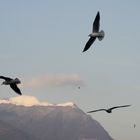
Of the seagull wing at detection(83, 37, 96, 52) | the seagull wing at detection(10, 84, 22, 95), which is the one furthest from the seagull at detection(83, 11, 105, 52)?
the seagull wing at detection(10, 84, 22, 95)

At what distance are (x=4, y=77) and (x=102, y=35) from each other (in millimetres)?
11766

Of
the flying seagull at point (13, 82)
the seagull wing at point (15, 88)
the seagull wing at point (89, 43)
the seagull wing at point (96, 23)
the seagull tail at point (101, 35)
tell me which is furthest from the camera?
the seagull wing at point (96, 23)

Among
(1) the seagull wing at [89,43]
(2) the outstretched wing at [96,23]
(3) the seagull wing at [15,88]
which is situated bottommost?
(3) the seagull wing at [15,88]

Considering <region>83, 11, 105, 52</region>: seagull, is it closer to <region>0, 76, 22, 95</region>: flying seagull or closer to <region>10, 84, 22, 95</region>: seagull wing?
<region>0, 76, 22, 95</region>: flying seagull

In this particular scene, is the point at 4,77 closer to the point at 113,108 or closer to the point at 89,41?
the point at 89,41

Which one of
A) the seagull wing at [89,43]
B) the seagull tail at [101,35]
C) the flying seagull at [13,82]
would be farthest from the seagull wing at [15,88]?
the seagull tail at [101,35]

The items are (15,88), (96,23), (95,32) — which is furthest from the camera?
(95,32)

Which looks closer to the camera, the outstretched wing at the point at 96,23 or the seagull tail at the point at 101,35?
the seagull tail at the point at 101,35

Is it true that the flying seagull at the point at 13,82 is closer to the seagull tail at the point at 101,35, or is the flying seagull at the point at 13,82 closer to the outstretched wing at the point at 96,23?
the seagull tail at the point at 101,35

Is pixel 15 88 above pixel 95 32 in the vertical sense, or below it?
below

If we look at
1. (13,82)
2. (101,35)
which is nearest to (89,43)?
(101,35)

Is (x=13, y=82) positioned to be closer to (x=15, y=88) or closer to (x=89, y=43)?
(x=15, y=88)

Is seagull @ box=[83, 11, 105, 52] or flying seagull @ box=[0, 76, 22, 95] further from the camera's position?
seagull @ box=[83, 11, 105, 52]

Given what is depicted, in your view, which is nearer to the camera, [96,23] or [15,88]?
[15,88]
